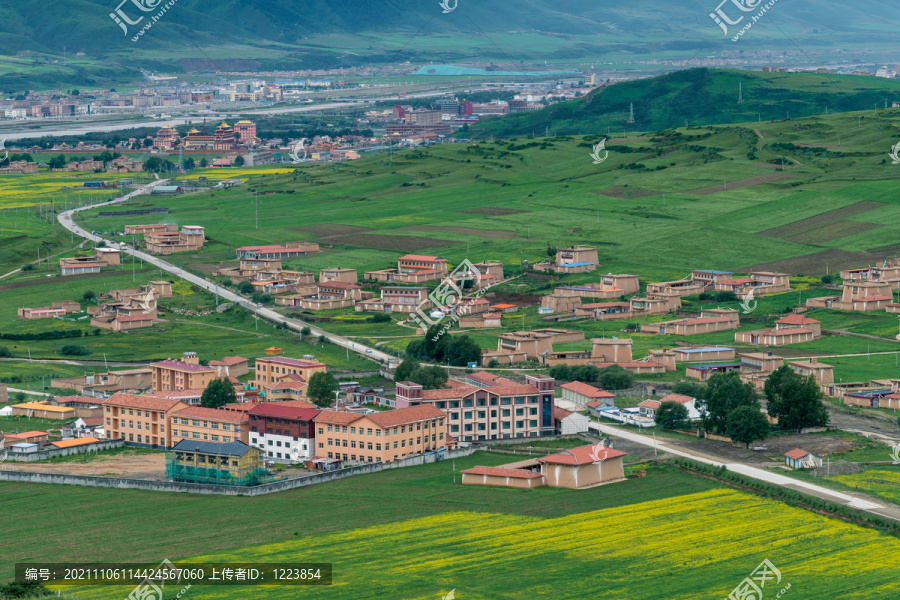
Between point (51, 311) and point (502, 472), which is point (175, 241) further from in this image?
point (502, 472)

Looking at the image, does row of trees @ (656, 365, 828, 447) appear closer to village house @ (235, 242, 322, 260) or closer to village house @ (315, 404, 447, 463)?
village house @ (315, 404, 447, 463)

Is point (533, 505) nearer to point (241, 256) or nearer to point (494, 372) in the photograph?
point (494, 372)

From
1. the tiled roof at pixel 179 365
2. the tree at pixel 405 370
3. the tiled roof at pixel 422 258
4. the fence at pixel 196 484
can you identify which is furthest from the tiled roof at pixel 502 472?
the tiled roof at pixel 422 258

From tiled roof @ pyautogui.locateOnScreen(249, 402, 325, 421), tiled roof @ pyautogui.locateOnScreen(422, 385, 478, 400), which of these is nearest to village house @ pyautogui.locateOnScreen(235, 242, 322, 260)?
tiled roof @ pyautogui.locateOnScreen(422, 385, 478, 400)

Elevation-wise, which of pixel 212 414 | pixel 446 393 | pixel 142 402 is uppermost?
pixel 446 393

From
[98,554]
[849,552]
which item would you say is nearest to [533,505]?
[849,552]

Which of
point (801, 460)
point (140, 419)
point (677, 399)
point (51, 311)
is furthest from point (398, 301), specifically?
point (801, 460)
